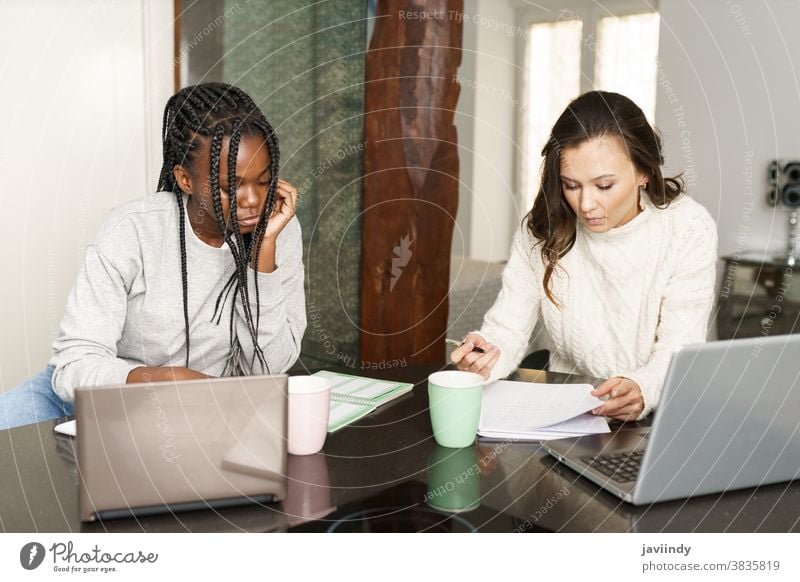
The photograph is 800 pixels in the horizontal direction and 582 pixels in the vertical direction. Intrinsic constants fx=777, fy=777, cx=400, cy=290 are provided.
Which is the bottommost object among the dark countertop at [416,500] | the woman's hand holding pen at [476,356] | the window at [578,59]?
the dark countertop at [416,500]

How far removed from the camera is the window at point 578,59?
4.44m

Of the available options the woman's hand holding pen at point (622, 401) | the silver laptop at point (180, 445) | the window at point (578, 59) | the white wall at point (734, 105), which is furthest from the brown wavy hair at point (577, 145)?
the window at point (578, 59)

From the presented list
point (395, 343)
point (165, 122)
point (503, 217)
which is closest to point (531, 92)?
point (503, 217)

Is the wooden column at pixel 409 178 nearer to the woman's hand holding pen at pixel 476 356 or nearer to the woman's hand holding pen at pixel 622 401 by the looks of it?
the woman's hand holding pen at pixel 476 356

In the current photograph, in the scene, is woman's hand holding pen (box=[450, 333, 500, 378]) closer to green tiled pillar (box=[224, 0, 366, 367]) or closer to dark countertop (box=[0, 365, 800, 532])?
dark countertop (box=[0, 365, 800, 532])

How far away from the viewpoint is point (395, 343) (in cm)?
235

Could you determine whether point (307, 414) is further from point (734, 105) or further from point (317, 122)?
point (734, 105)

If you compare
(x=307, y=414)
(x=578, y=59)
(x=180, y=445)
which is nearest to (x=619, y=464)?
(x=307, y=414)

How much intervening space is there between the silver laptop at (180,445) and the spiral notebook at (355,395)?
0.24 m

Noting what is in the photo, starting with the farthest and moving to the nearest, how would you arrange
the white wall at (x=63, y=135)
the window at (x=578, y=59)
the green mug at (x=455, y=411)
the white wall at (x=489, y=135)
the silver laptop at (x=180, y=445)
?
the white wall at (x=489, y=135) → the window at (x=578, y=59) → the white wall at (x=63, y=135) → the green mug at (x=455, y=411) → the silver laptop at (x=180, y=445)

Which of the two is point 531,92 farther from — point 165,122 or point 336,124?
point 165,122
